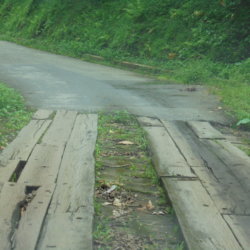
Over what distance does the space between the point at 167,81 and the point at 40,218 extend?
9753 millimetres

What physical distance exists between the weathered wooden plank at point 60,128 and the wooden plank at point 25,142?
11 centimetres

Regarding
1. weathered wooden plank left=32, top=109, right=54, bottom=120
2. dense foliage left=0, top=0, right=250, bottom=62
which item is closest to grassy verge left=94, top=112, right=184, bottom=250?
weathered wooden plank left=32, top=109, right=54, bottom=120

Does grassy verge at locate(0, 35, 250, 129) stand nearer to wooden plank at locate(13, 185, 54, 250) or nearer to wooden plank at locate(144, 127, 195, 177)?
wooden plank at locate(144, 127, 195, 177)

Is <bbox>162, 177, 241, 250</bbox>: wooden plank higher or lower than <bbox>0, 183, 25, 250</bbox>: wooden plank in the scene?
higher

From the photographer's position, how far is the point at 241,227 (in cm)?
373

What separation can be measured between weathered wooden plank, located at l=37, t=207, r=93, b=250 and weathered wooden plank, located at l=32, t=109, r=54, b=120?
401 centimetres

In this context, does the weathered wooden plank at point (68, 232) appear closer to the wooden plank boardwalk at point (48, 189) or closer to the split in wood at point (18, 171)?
the wooden plank boardwalk at point (48, 189)

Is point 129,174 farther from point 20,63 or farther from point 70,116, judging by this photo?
point 20,63

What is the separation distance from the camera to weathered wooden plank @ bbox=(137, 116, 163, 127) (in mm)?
7587

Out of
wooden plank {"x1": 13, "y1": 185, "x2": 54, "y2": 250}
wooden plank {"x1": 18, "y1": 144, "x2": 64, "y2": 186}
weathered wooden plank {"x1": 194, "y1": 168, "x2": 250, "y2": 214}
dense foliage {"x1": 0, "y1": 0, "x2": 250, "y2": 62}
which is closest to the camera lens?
wooden plank {"x1": 13, "y1": 185, "x2": 54, "y2": 250}

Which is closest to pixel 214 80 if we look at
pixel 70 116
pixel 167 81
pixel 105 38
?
pixel 167 81

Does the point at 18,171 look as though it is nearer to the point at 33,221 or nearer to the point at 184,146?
the point at 33,221

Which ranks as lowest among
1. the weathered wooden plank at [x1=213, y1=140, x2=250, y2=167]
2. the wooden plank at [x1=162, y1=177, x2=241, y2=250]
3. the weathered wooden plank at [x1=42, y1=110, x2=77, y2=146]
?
the weathered wooden plank at [x1=42, y1=110, x2=77, y2=146]

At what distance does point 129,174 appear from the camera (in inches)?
207
